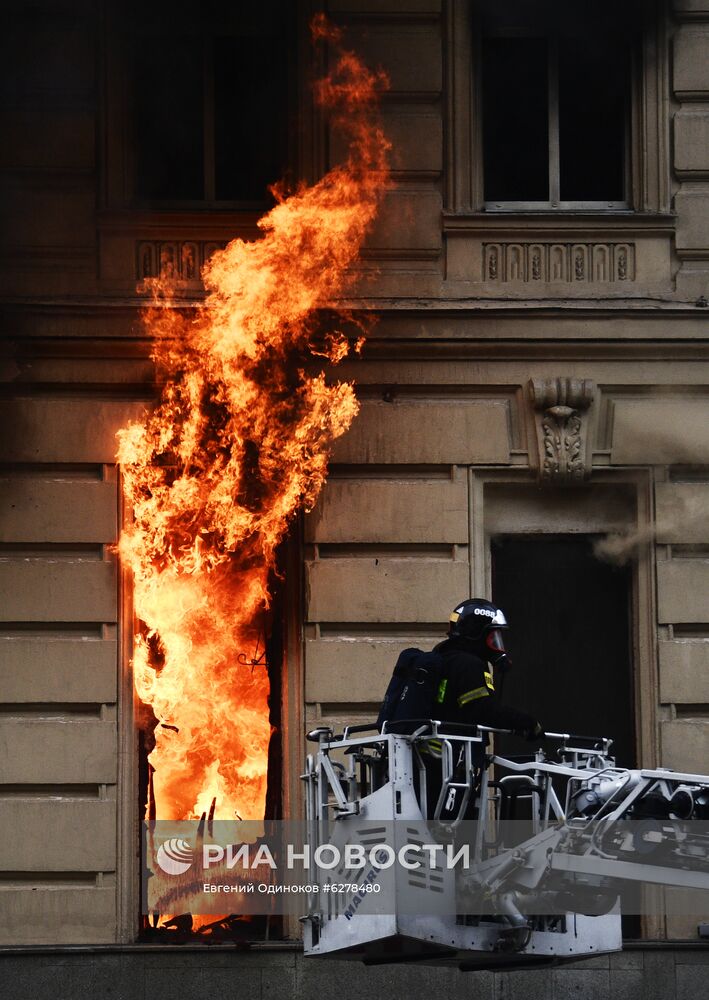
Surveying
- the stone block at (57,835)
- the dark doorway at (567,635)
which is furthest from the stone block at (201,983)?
the dark doorway at (567,635)

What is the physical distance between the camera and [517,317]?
1261 cm

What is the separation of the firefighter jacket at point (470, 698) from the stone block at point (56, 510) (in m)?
3.94

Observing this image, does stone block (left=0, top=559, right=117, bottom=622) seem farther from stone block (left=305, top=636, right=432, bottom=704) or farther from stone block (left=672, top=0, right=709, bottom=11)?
stone block (left=672, top=0, right=709, bottom=11)

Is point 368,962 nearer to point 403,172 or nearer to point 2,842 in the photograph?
point 2,842

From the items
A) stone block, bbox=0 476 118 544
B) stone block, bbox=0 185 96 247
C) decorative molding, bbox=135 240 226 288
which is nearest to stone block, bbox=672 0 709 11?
decorative molding, bbox=135 240 226 288

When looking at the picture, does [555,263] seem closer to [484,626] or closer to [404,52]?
[404,52]

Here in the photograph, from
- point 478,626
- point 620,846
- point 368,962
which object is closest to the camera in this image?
point 620,846

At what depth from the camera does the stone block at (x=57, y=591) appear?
12.3m

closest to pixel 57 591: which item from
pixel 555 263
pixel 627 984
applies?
pixel 555 263

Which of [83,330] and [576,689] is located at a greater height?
[83,330]

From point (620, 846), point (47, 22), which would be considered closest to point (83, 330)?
point (47, 22)

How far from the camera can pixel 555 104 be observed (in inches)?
522

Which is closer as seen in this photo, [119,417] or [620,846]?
[620,846]

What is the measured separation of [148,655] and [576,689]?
3.44 metres
